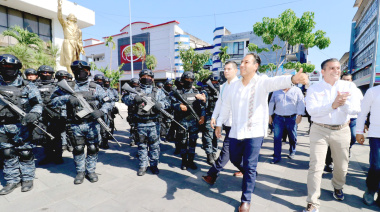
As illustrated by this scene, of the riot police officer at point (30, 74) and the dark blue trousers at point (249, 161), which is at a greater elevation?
the riot police officer at point (30, 74)

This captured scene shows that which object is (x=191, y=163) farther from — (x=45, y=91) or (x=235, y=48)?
(x=235, y=48)

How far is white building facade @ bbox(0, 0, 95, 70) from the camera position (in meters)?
14.9

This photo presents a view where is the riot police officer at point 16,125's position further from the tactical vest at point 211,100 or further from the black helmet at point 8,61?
the tactical vest at point 211,100

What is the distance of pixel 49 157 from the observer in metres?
4.29

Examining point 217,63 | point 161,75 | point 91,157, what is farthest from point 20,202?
point 161,75

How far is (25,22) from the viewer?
16.2m

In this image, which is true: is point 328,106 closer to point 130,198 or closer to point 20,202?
point 130,198

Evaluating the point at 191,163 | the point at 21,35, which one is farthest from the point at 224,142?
the point at 21,35

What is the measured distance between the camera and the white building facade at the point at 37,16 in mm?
14854

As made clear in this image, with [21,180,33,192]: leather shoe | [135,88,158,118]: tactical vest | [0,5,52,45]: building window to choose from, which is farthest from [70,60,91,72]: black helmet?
[0,5,52,45]: building window

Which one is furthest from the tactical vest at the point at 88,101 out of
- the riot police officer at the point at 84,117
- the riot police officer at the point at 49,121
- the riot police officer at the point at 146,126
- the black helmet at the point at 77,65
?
the riot police officer at the point at 49,121

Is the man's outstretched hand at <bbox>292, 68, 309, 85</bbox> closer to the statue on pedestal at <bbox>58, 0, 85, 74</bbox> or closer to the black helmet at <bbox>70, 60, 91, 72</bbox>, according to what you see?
the black helmet at <bbox>70, 60, 91, 72</bbox>

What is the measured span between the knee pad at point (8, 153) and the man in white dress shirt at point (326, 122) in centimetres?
443

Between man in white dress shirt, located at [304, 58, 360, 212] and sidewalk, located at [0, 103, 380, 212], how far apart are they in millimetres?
521
